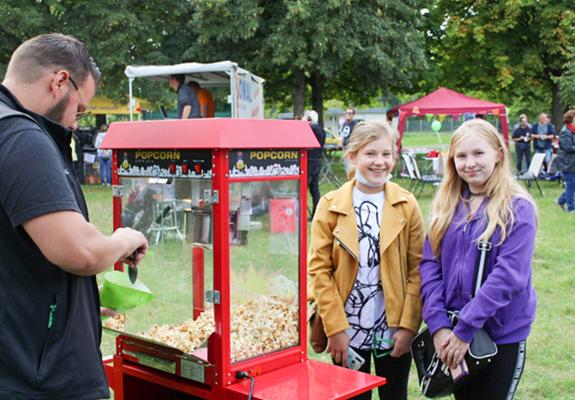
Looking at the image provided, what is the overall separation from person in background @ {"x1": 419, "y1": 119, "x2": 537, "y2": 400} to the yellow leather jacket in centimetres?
15

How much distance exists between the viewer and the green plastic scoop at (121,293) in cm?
256

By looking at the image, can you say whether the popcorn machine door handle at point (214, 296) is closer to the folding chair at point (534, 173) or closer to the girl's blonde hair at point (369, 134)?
the girl's blonde hair at point (369, 134)

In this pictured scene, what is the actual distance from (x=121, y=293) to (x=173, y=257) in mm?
404

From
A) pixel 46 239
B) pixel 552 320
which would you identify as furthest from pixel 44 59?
pixel 552 320

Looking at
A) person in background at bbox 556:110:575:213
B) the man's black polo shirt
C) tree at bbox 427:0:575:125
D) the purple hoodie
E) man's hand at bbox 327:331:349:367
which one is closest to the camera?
the man's black polo shirt

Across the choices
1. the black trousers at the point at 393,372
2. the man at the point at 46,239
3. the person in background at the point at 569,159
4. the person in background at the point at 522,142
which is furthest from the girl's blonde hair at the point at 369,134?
the person in background at the point at 522,142

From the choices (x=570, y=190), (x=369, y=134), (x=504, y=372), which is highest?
(x=369, y=134)

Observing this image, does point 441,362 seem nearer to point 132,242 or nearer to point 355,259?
point 355,259

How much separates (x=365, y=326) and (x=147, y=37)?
18.1 m

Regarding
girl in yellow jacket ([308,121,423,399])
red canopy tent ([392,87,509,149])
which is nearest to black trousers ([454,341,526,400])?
girl in yellow jacket ([308,121,423,399])

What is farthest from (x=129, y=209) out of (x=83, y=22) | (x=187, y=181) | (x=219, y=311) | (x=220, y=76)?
(x=83, y=22)

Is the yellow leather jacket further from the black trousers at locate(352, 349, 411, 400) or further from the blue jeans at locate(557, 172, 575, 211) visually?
the blue jeans at locate(557, 172, 575, 211)

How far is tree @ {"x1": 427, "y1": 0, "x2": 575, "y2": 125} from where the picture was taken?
21531 millimetres

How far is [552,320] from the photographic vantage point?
557cm
